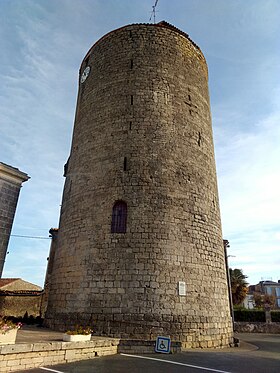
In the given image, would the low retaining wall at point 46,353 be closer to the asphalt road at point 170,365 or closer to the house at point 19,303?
the asphalt road at point 170,365

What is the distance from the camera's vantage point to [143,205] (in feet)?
31.9

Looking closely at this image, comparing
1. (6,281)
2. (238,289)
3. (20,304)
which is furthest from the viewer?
(238,289)

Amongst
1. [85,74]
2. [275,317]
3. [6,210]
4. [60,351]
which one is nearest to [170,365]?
[60,351]

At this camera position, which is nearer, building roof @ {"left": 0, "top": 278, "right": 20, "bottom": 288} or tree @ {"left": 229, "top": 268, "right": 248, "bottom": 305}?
building roof @ {"left": 0, "top": 278, "right": 20, "bottom": 288}

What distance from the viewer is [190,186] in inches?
418

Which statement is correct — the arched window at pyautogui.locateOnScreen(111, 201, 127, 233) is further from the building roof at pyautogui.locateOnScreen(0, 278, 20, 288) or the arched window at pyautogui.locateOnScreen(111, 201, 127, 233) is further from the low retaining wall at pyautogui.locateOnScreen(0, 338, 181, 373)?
the building roof at pyautogui.locateOnScreen(0, 278, 20, 288)

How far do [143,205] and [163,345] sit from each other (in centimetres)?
412

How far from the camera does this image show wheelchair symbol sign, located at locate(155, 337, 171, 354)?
7.23m

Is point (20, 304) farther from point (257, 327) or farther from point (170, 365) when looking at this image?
point (257, 327)

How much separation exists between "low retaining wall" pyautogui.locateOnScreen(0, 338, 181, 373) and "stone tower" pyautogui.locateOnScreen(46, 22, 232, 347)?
0.72 metres

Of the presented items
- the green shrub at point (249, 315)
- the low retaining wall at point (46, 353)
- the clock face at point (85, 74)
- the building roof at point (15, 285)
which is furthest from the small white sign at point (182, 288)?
the building roof at point (15, 285)

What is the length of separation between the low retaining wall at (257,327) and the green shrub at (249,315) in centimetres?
104

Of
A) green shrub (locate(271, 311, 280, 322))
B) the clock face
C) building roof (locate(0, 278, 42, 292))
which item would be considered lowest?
green shrub (locate(271, 311, 280, 322))

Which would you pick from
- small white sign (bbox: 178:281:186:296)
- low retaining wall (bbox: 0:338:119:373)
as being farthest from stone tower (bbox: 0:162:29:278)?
small white sign (bbox: 178:281:186:296)
